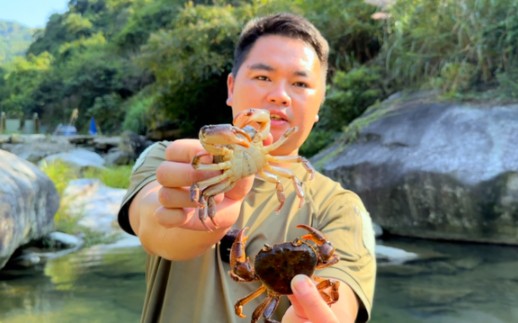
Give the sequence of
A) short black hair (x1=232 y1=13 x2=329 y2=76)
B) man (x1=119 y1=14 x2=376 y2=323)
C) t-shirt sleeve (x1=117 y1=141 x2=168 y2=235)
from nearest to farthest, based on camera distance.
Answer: man (x1=119 y1=14 x2=376 y2=323)
t-shirt sleeve (x1=117 y1=141 x2=168 y2=235)
short black hair (x1=232 y1=13 x2=329 y2=76)

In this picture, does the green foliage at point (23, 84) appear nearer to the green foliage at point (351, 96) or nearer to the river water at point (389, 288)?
the green foliage at point (351, 96)

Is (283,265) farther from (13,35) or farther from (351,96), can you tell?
(13,35)

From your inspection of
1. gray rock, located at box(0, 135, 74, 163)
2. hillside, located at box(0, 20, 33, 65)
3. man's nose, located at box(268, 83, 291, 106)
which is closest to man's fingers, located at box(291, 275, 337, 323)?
man's nose, located at box(268, 83, 291, 106)

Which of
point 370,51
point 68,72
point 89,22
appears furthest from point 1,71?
point 370,51

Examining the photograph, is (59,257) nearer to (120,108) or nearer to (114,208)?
(114,208)

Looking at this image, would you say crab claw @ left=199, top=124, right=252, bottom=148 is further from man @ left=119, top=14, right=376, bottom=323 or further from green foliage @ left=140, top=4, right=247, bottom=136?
green foliage @ left=140, top=4, right=247, bottom=136

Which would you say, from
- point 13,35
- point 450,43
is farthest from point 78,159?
point 13,35
